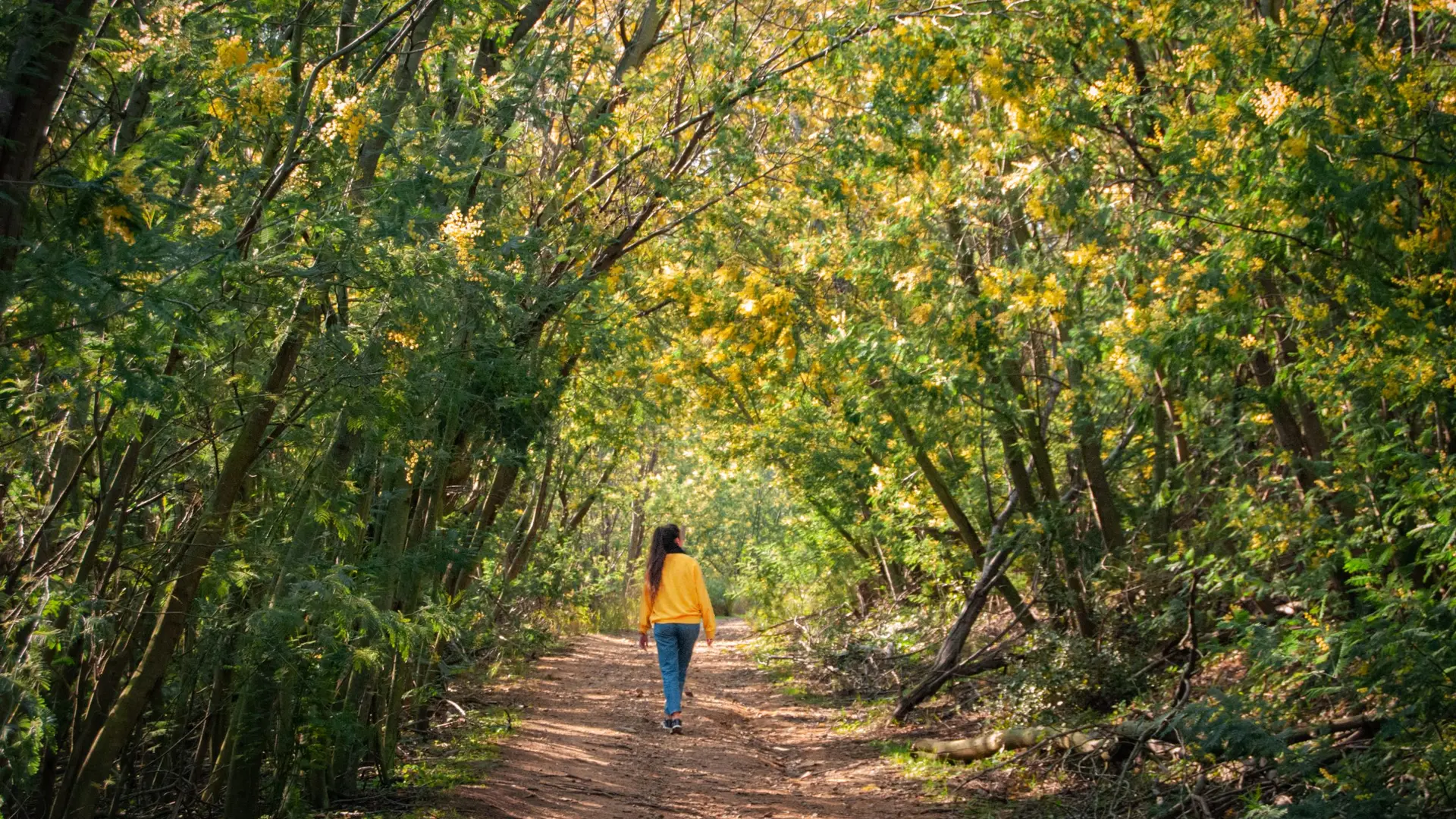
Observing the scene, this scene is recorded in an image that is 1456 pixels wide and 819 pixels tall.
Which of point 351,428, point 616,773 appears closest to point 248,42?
point 351,428

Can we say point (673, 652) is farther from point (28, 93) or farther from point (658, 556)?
point (28, 93)

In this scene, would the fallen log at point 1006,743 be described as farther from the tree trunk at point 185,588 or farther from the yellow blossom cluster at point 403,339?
the tree trunk at point 185,588

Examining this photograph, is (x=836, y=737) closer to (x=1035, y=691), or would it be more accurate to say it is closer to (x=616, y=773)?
(x=1035, y=691)

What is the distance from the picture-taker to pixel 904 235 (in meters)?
9.38

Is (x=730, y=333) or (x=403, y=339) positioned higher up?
(x=730, y=333)

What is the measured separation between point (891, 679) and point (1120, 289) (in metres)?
6.27

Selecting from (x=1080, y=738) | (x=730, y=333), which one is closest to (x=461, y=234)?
(x=1080, y=738)

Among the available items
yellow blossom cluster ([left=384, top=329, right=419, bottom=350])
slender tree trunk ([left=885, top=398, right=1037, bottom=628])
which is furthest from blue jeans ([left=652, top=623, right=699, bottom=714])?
yellow blossom cluster ([left=384, top=329, right=419, bottom=350])

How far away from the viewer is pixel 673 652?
976cm

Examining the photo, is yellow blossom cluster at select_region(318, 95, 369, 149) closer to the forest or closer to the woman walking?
the forest

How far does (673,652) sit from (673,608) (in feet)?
1.24

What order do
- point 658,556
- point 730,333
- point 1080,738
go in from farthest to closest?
point 730,333
point 658,556
point 1080,738

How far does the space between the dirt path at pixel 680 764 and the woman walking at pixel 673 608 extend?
60cm

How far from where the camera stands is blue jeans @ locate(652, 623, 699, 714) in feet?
31.9
